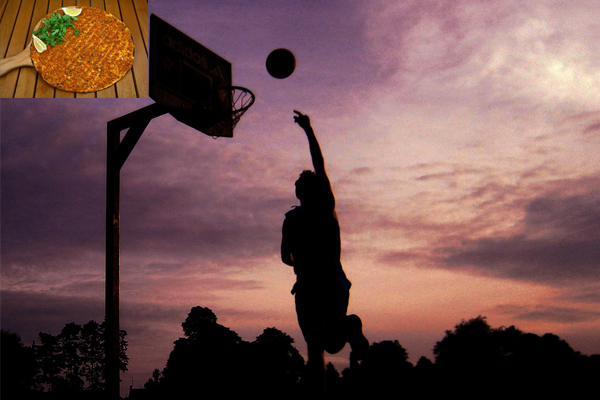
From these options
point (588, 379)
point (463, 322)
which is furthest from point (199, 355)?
point (588, 379)

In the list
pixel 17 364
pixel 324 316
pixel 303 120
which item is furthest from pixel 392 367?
pixel 17 364

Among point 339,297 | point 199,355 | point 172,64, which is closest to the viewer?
point 339,297

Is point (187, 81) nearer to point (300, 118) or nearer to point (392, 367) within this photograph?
point (300, 118)

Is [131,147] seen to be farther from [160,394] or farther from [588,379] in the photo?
[160,394]

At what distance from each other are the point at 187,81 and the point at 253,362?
24668mm

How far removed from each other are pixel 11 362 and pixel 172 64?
28.5 metres

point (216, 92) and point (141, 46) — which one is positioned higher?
point (141, 46)

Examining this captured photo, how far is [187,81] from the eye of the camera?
8609 millimetres

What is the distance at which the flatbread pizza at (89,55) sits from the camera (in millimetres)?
12148

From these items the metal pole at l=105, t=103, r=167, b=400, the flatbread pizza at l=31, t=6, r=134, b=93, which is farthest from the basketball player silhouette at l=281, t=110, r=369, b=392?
the flatbread pizza at l=31, t=6, r=134, b=93

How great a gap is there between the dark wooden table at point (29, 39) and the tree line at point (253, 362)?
373 inches

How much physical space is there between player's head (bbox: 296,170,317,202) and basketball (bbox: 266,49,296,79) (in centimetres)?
284

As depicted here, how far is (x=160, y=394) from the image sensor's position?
27.8 m

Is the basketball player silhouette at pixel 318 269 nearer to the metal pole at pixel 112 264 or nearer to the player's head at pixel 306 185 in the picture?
the player's head at pixel 306 185
